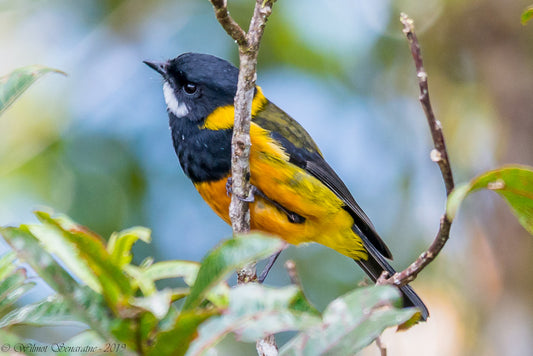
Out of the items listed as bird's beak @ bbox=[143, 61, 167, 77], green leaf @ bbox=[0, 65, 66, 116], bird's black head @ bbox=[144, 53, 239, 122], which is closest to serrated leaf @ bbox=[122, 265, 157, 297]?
green leaf @ bbox=[0, 65, 66, 116]

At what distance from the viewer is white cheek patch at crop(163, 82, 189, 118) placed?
11.1ft

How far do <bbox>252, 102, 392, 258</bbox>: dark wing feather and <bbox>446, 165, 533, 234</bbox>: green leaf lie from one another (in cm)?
198

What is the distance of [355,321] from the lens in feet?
3.57

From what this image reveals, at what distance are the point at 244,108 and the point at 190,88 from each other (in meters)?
1.32

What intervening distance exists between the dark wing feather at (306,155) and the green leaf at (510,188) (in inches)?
77.9

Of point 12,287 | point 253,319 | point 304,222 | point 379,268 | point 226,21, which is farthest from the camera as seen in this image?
point 379,268

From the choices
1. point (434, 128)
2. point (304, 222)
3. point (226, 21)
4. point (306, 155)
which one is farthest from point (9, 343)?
point (306, 155)

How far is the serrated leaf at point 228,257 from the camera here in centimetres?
103

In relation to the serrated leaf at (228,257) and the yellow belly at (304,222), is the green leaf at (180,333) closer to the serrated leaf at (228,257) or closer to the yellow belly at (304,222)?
the serrated leaf at (228,257)

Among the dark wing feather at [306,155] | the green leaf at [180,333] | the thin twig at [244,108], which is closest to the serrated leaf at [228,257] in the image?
the green leaf at [180,333]

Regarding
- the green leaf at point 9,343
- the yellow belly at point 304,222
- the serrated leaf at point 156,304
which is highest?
the serrated leaf at point 156,304

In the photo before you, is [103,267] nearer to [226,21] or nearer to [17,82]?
[17,82]

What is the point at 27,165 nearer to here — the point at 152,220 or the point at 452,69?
the point at 152,220

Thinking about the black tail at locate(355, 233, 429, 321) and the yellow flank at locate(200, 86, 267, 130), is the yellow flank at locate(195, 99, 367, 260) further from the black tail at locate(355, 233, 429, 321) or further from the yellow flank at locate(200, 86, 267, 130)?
the black tail at locate(355, 233, 429, 321)
